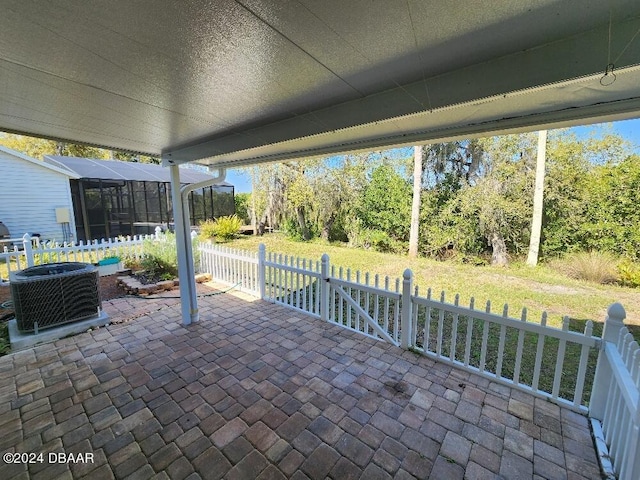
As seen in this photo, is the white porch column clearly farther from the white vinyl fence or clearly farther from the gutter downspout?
the white vinyl fence

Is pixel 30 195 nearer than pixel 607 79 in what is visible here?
No

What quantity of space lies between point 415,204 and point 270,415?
29.0 ft

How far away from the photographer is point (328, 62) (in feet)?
4.84

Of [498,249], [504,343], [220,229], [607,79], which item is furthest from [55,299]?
[498,249]

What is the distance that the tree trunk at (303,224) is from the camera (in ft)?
41.1

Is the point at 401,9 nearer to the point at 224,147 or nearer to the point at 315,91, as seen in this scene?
the point at 315,91

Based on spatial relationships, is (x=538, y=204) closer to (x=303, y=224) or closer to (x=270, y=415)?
(x=303, y=224)

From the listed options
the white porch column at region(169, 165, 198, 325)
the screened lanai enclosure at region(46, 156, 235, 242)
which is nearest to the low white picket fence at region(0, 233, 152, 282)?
the white porch column at region(169, 165, 198, 325)

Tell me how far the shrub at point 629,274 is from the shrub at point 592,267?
0.15 meters

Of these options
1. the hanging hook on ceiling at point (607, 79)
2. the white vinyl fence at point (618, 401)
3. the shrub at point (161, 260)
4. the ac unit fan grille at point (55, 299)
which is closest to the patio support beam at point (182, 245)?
the ac unit fan grille at point (55, 299)

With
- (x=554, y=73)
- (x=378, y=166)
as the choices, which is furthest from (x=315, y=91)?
(x=378, y=166)

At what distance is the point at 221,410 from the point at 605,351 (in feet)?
10.2

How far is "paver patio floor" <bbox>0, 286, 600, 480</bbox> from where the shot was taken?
1.85 m

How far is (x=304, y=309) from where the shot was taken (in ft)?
14.6
